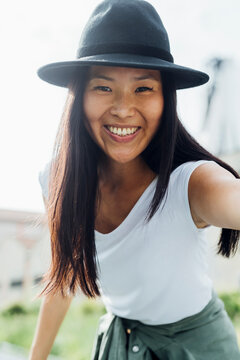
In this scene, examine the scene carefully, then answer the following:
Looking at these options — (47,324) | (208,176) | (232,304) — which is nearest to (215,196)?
(208,176)

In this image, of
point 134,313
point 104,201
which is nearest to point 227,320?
point 134,313

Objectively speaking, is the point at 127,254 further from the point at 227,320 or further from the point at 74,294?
A: the point at 227,320

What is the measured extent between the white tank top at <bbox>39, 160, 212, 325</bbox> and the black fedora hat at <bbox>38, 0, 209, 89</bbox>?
1.00ft

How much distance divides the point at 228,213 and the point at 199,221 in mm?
201

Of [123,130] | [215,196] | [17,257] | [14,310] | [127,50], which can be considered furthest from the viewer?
[17,257]

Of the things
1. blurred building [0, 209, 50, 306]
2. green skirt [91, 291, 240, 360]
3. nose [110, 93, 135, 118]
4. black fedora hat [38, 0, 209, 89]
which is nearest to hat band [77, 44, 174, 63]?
black fedora hat [38, 0, 209, 89]

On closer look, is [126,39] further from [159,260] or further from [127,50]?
[159,260]

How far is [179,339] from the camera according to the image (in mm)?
1305

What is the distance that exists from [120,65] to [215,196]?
1.29ft

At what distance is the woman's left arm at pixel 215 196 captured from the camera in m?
0.93

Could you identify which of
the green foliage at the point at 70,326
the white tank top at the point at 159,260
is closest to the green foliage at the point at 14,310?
the green foliage at the point at 70,326

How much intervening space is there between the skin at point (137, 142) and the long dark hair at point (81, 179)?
3cm

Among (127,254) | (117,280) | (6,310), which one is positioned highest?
(127,254)

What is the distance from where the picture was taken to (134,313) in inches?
52.4
